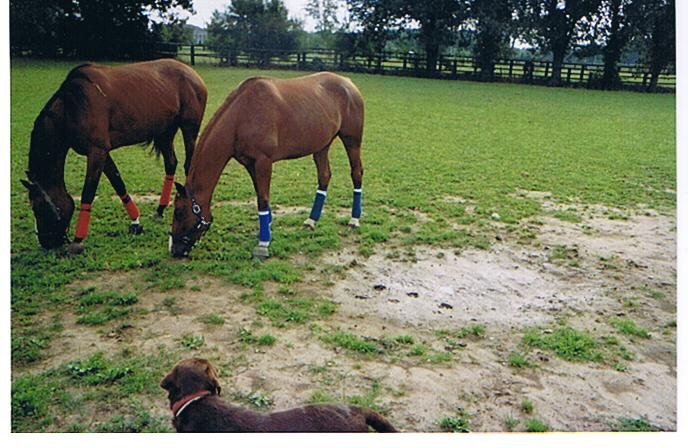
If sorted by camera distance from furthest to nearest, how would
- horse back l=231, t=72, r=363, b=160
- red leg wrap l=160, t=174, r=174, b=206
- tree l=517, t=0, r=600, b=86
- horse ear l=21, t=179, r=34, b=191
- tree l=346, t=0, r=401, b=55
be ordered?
tree l=517, t=0, r=600, b=86
red leg wrap l=160, t=174, r=174, b=206
tree l=346, t=0, r=401, b=55
horse back l=231, t=72, r=363, b=160
horse ear l=21, t=179, r=34, b=191

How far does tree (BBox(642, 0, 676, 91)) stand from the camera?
4.11m

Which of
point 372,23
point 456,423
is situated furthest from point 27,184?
point 456,423

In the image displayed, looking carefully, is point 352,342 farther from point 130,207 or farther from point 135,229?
point 130,207

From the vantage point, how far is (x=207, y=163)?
4.12 metres

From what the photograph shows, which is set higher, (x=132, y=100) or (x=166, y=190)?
(x=132, y=100)

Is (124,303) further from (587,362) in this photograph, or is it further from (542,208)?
(542,208)

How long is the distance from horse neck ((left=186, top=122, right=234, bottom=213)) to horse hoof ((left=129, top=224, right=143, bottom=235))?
Answer: 65 centimetres

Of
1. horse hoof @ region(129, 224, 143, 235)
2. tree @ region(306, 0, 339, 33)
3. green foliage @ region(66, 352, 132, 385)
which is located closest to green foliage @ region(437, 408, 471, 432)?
green foliage @ region(66, 352, 132, 385)

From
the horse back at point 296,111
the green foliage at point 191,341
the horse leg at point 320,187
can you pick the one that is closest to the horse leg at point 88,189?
the horse back at point 296,111

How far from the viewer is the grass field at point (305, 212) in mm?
3086

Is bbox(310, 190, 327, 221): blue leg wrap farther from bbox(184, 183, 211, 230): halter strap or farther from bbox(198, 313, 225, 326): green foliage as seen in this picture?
bbox(198, 313, 225, 326): green foliage

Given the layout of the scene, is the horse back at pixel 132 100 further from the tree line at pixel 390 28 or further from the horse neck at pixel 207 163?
the horse neck at pixel 207 163

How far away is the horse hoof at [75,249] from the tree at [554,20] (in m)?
3.86

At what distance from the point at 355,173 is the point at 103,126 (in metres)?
2.08
